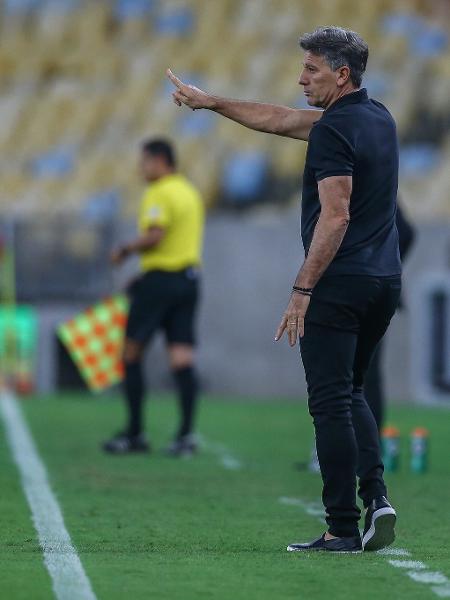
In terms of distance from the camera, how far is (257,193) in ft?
62.8

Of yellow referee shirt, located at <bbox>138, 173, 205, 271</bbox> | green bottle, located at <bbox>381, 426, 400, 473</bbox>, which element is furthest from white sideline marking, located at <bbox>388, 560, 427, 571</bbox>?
yellow referee shirt, located at <bbox>138, 173, 205, 271</bbox>

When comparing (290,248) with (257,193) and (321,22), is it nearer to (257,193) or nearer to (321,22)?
(257,193)

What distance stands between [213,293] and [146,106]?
161 inches

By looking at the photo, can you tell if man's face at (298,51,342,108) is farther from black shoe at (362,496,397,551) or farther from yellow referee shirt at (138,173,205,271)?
yellow referee shirt at (138,173,205,271)

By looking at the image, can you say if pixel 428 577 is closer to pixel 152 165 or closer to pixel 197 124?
pixel 152 165

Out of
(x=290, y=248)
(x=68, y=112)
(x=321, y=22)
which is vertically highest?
(x=321, y=22)

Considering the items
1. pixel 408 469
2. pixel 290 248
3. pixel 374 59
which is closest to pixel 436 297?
pixel 290 248

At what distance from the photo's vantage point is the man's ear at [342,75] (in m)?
5.50

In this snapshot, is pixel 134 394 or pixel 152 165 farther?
pixel 134 394

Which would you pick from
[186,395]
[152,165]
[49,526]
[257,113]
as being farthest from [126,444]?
[257,113]

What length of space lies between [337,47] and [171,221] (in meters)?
4.81

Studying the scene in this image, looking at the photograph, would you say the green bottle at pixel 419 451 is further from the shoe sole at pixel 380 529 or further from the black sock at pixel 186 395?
the shoe sole at pixel 380 529

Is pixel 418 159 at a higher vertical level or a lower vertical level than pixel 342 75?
higher

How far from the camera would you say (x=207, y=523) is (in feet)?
20.9
